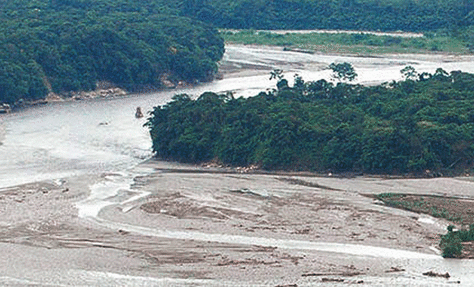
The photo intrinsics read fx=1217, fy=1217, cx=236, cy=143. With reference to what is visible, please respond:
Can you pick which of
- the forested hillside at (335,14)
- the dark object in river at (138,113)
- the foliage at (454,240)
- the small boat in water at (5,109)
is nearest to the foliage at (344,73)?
the dark object in river at (138,113)

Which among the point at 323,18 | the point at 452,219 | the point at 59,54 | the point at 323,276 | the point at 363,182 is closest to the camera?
the point at 323,276

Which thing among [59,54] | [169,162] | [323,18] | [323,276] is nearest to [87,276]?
[323,276]

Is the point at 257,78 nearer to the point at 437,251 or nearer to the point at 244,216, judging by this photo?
the point at 244,216

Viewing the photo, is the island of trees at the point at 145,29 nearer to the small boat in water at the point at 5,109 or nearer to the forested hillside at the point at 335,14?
the forested hillside at the point at 335,14

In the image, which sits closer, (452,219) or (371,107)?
(452,219)

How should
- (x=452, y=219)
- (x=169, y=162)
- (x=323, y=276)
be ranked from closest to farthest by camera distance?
(x=323, y=276) < (x=452, y=219) < (x=169, y=162)

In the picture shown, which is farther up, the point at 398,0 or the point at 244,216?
the point at 398,0

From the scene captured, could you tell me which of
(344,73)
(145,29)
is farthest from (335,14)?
(344,73)
